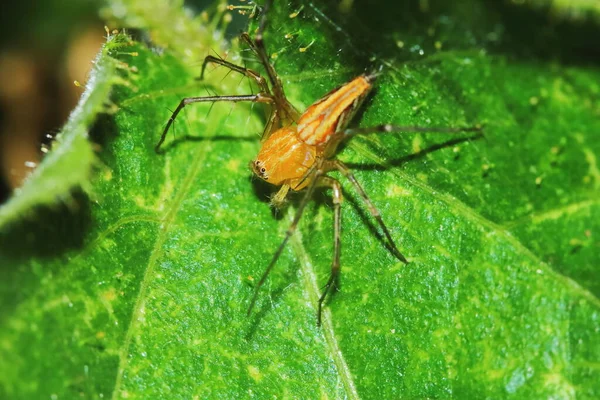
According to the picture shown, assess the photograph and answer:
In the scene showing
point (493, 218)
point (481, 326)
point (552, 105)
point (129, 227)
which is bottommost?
point (481, 326)

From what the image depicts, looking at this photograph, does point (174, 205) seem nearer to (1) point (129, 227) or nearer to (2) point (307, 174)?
(1) point (129, 227)

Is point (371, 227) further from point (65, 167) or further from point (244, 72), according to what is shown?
point (65, 167)

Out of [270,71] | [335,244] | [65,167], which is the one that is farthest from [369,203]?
[65,167]

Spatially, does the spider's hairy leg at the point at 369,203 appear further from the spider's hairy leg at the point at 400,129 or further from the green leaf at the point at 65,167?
the green leaf at the point at 65,167

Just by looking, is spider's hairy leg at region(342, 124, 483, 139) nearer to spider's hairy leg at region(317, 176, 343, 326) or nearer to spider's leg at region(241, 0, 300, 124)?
spider's hairy leg at region(317, 176, 343, 326)

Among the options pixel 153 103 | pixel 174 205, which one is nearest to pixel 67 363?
pixel 174 205

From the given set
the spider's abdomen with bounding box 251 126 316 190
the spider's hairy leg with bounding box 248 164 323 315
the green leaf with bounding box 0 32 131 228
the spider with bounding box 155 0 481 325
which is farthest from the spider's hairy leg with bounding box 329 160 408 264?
the green leaf with bounding box 0 32 131 228

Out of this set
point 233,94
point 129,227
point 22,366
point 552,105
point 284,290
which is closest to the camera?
point 22,366
